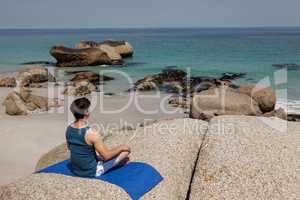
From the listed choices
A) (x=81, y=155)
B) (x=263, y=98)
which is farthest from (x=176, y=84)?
(x=81, y=155)

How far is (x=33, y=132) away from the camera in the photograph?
16.4 metres

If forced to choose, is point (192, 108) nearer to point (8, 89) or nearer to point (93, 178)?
point (93, 178)

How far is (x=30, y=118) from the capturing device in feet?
62.2

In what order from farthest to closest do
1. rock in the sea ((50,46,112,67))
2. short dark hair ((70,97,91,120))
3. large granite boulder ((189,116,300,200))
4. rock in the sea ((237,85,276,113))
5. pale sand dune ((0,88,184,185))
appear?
rock in the sea ((50,46,112,67))
rock in the sea ((237,85,276,113))
pale sand dune ((0,88,184,185))
large granite boulder ((189,116,300,200))
short dark hair ((70,97,91,120))

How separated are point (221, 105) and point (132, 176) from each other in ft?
31.5

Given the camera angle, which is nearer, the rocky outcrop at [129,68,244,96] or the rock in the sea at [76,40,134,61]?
the rocky outcrop at [129,68,244,96]

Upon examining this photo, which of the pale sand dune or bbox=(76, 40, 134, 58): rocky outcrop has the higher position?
bbox=(76, 40, 134, 58): rocky outcrop

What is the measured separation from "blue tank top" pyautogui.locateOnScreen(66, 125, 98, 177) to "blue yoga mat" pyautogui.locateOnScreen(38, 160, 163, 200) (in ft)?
0.61

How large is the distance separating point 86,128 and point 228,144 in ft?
10.4

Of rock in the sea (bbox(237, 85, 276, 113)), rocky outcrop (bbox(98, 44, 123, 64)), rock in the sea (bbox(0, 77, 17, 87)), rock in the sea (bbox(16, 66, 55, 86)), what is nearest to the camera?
rock in the sea (bbox(237, 85, 276, 113))

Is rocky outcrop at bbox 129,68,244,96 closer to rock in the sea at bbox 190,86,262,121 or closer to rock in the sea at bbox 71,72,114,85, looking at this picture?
Result: rock in the sea at bbox 71,72,114,85

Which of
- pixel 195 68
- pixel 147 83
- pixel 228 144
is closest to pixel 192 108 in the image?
pixel 228 144

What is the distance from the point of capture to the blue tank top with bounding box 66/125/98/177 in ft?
24.5

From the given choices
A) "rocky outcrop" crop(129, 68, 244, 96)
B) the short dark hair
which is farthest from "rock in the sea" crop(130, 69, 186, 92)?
the short dark hair
